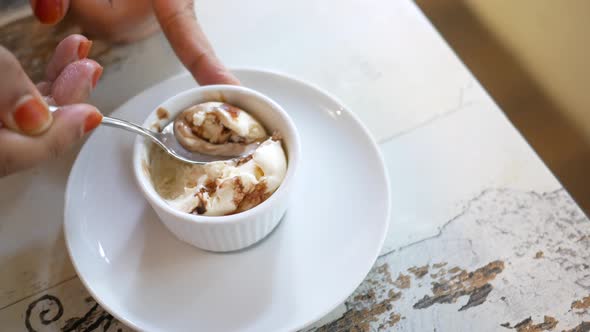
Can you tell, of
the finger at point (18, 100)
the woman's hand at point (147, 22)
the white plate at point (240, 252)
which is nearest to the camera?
the finger at point (18, 100)

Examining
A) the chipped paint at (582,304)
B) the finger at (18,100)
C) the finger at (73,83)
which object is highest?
the finger at (18,100)

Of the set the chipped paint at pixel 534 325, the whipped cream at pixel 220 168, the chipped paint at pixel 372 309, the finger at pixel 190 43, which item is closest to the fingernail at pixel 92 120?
the whipped cream at pixel 220 168

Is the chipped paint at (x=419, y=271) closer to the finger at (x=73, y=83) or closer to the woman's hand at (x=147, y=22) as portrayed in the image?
the woman's hand at (x=147, y=22)

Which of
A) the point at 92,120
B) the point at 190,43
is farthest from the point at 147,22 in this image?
the point at 92,120

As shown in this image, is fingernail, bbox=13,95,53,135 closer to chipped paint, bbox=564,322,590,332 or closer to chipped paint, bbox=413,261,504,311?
chipped paint, bbox=413,261,504,311

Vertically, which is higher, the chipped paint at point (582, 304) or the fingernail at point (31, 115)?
the fingernail at point (31, 115)

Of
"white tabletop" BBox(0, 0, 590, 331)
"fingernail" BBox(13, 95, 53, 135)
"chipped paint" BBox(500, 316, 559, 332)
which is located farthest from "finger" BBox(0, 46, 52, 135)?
"chipped paint" BBox(500, 316, 559, 332)

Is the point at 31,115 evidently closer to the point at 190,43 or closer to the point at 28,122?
the point at 28,122

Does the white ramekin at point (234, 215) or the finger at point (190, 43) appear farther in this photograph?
the finger at point (190, 43)
